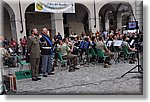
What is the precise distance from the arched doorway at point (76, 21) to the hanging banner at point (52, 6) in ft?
19.7

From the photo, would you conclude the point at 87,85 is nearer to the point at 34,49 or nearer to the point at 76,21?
the point at 34,49

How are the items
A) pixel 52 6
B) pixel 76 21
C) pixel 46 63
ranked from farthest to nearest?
pixel 76 21, pixel 52 6, pixel 46 63

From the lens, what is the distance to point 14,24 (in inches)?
527

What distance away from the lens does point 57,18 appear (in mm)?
15023

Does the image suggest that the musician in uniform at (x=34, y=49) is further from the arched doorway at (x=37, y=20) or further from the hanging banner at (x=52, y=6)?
the arched doorway at (x=37, y=20)

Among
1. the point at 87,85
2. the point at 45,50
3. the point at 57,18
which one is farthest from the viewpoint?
the point at 57,18

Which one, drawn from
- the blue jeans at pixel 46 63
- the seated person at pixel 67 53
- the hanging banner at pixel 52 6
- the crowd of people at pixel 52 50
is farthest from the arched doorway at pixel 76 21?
the blue jeans at pixel 46 63

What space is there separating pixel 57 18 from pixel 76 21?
5.29 m

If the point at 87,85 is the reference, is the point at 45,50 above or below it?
above

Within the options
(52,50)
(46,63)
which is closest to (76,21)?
(52,50)

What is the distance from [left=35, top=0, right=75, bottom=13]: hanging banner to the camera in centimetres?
1226

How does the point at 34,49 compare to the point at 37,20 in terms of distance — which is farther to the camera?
the point at 37,20

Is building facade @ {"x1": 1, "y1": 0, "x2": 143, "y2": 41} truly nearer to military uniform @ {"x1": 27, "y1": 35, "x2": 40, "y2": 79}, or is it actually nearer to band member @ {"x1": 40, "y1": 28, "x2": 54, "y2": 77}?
band member @ {"x1": 40, "y1": 28, "x2": 54, "y2": 77}

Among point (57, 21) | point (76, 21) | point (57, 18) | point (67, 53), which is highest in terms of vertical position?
point (76, 21)
